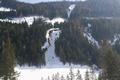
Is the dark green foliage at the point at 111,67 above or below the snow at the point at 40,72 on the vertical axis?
above

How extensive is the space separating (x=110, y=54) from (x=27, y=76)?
13862cm

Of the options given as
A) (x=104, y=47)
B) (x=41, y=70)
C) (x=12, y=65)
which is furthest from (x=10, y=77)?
(x=41, y=70)

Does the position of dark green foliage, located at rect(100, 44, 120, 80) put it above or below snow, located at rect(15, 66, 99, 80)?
above

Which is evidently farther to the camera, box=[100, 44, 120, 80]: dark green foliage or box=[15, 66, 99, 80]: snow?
box=[15, 66, 99, 80]: snow

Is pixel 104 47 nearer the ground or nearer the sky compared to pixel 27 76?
nearer the sky

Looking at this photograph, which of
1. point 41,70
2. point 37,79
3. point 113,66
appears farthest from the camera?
point 41,70

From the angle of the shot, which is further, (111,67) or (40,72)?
(40,72)

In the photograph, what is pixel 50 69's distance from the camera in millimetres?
193625

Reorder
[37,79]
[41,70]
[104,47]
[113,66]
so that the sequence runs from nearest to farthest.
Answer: [113,66] < [104,47] < [37,79] < [41,70]

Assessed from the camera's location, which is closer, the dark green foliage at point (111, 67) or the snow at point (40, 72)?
the dark green foliage at point (111, 67)

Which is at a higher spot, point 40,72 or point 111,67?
point 111,67

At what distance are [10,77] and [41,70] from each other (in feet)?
478

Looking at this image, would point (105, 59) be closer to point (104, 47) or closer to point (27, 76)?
point (104, 47)

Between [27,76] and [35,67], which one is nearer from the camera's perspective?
[27,76]
